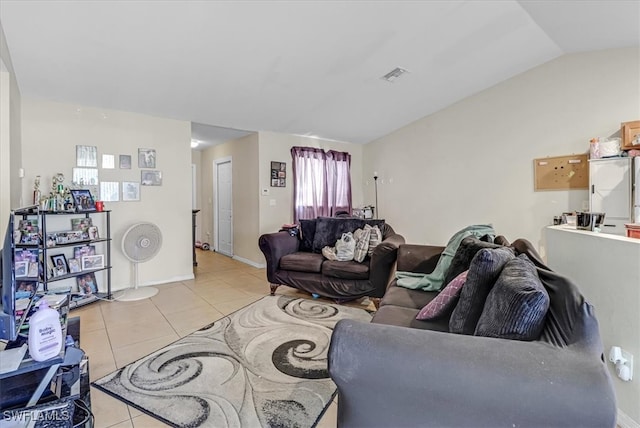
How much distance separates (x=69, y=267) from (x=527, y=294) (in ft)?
13.7

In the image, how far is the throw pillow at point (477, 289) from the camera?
145 cm

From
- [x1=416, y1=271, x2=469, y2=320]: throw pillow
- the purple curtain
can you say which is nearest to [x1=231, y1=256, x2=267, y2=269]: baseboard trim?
the purple curtain

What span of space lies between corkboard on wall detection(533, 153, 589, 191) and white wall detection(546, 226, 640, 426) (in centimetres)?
237

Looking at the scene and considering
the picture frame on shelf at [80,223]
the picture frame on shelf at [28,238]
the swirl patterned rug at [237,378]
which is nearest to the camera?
the swirl patterned rug at [237,378]

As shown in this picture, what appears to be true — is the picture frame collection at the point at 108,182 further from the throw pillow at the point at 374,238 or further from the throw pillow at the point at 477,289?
the throw pillow at the point at 477,289

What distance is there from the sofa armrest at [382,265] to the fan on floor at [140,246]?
2.62 meters

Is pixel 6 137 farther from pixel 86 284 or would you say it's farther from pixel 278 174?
pixel 278 174

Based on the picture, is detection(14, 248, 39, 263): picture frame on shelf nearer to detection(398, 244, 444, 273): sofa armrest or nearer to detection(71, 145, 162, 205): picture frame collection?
detection(71, 145, 162, 205): picture frame collection

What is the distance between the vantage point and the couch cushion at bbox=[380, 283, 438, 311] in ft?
6.92

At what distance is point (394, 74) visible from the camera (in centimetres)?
376

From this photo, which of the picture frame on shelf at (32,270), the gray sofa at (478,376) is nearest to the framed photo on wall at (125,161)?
the picture frame on shelf at (32,270)

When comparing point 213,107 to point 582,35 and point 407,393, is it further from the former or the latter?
point 582,35

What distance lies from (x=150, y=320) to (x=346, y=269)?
1984mm

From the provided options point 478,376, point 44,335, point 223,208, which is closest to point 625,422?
point 478,376
